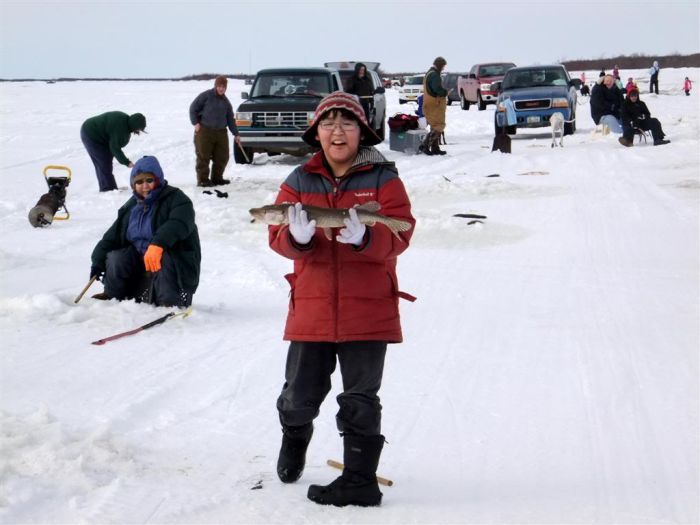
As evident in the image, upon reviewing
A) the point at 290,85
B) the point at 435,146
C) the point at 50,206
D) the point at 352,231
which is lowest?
the point at 435,146

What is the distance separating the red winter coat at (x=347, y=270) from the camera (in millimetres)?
3488

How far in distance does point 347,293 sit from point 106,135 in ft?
36.5

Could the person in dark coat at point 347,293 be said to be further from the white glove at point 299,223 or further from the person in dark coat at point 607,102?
the person in dark coat at point 607,102

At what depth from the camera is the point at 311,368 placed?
3.62 metres

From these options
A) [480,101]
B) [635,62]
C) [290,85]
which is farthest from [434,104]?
[635,62]

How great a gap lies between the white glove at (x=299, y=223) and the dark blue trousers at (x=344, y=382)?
1.70 ft

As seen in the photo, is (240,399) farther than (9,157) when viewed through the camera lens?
No

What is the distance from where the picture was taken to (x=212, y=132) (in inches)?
585

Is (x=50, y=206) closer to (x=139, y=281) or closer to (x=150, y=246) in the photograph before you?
(x=139, y=281)

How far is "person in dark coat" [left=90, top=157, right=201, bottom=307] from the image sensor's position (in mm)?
6566

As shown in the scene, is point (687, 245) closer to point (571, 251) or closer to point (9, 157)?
point (571, 251)

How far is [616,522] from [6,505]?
7.77ft

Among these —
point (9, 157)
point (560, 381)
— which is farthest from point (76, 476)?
point (9, 157)

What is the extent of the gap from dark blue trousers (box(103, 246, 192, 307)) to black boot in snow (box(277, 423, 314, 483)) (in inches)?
126
